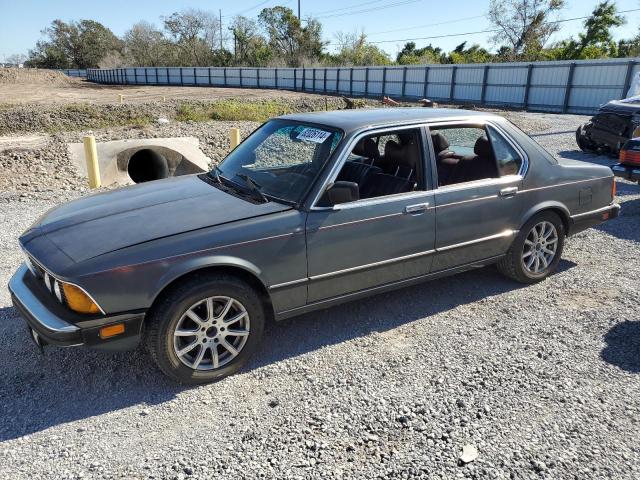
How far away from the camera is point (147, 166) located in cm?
1092

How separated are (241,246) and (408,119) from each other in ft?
6.03

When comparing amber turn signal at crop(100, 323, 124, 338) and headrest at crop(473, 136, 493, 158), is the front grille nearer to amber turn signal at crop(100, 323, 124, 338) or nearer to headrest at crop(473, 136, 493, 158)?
amber turn signal at crop(100, 323, 124, 338)

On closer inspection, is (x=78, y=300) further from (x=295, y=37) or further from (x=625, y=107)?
(x=295, y=37)

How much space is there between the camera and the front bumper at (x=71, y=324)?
2.94 meters

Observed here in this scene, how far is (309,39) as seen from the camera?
2908 inches

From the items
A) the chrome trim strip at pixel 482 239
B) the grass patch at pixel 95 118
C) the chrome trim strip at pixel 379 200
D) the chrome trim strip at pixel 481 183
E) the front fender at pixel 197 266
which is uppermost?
the chrome trim strip at pixel 481 183

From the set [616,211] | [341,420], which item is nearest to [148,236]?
[341,420]

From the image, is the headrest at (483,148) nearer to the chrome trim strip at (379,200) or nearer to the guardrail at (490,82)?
the chrome trim strip at (379,200)

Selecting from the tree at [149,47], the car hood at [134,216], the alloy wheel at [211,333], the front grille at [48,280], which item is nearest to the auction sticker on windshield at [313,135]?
the car hood at [134,216]

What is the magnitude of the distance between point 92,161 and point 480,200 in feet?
23.1

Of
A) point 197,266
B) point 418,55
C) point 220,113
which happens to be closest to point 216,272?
point 197,266

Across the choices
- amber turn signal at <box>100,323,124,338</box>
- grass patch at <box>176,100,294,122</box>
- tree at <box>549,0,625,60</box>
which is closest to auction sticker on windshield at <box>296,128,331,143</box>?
amber turn signal at <box>100,323,124,338</box>

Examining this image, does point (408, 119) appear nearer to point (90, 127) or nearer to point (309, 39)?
point (90, 127)

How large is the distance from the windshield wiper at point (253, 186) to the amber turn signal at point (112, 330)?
4.27 feet
